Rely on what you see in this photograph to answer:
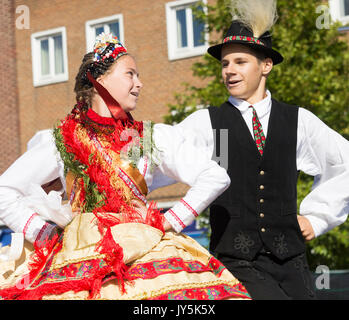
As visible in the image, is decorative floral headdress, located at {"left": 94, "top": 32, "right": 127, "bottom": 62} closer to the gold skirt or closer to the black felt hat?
the black felt hat

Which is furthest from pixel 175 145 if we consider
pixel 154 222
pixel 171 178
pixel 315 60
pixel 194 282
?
pixel 315 60

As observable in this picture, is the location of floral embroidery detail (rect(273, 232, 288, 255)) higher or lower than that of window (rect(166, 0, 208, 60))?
lower

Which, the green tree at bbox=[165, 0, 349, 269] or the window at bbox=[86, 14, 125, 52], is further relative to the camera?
the window at bbox=[86, 14, 125, 52]

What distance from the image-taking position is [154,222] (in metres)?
3.10

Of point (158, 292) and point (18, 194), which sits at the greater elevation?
point (18, 194)

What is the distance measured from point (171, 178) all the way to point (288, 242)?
785 millimetres

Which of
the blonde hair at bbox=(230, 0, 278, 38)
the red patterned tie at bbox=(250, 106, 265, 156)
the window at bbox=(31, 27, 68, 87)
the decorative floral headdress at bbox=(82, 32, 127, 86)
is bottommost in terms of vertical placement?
the red patterned tie at bbox=(250, 106, 265, 156)

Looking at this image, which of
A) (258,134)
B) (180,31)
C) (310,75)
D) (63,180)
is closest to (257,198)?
(258,134)

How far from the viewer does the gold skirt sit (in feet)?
9.06

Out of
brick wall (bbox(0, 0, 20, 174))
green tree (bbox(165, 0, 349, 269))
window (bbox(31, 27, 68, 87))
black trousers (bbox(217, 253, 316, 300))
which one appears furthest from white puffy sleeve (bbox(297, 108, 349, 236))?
brick wall (bbox(0, 0, 20, 174))

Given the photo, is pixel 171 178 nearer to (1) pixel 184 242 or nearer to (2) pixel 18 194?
(1) pixel 184 242
